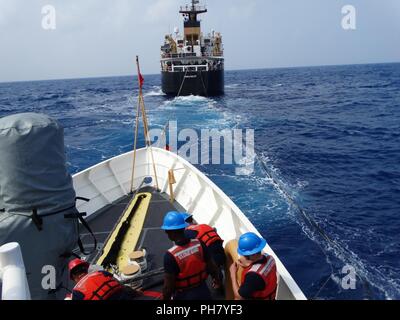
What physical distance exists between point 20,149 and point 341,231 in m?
9.60

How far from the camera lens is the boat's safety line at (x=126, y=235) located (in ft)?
20.1

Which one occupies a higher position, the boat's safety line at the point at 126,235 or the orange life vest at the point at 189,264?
the orange life vest at the point at 189,264

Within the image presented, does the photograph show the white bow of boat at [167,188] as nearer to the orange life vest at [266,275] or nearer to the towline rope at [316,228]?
the towline rope at [316,228]

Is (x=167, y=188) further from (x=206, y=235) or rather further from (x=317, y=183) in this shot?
(x=317, y=183)

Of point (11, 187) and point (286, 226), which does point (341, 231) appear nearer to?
point (286, 226)

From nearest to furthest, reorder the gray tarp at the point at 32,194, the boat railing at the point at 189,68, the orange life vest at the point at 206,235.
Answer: the gray tarp at the point at 32,194 → the orange life vest at the point at 206,235 → the boat railing at the point at 189,68

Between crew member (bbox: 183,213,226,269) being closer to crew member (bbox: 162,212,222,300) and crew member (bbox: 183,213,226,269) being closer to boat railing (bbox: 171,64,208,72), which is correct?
crew member (bbox: 162,212,222,300)

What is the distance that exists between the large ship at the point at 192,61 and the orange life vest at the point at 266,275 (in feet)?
148

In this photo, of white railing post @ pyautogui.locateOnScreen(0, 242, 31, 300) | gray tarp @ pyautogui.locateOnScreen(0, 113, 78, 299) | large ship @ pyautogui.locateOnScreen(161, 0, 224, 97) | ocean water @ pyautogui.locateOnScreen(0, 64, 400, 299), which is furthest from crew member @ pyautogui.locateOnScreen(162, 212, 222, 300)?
large ship @ pyautogui.locateOnScreen(161, 0, 224, 97)

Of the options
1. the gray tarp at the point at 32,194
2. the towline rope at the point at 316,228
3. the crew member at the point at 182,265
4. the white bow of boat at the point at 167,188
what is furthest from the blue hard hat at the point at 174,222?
the towline rope at the point at 316,228

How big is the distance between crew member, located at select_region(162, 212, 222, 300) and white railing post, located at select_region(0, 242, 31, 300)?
1.59 metres

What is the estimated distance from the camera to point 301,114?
34.4 m

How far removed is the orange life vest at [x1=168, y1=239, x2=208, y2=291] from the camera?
375cm
